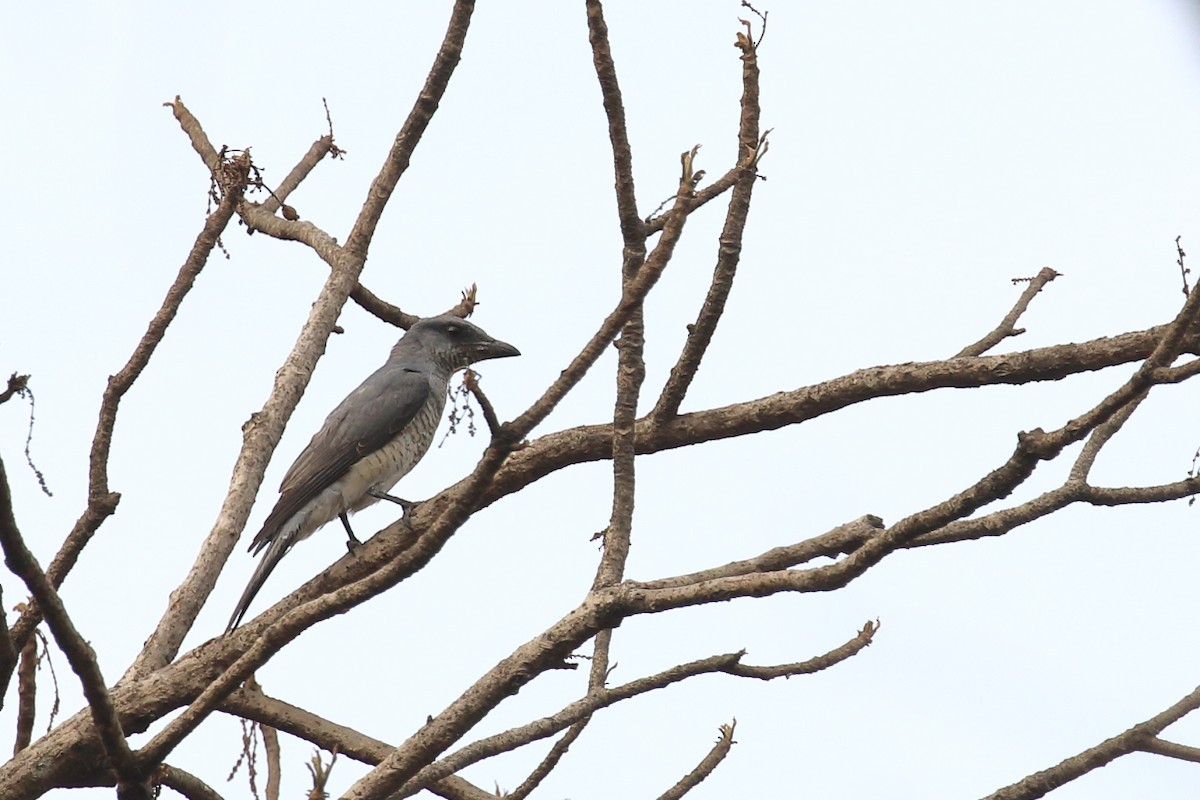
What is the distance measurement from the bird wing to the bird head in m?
0.24

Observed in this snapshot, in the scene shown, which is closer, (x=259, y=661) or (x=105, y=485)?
(x=259, y=661)

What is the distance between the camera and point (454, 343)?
7.70 meters

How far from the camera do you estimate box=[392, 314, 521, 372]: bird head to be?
7.64 metres

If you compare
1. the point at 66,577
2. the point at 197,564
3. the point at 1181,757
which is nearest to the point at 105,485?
the point at 66,577

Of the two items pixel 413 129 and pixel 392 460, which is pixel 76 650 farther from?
pixel 392 460

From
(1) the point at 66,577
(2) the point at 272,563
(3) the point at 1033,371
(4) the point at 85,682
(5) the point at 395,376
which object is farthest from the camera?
(5) the point at 395,376

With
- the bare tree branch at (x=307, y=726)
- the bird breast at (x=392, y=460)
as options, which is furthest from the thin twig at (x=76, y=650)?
the bird breast at (x=392, y=460)

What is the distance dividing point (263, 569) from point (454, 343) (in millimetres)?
2186

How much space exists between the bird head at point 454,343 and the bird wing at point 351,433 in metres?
0.24

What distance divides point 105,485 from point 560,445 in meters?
1.45

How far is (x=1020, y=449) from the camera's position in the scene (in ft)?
9.02

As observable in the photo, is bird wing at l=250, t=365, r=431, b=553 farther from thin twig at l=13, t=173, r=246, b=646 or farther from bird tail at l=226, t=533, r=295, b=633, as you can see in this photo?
thin twig at l=13, t=173, r=246, b=646

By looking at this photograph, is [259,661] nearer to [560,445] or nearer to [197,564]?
[560,445]

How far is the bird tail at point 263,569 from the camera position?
5396 millimetres
